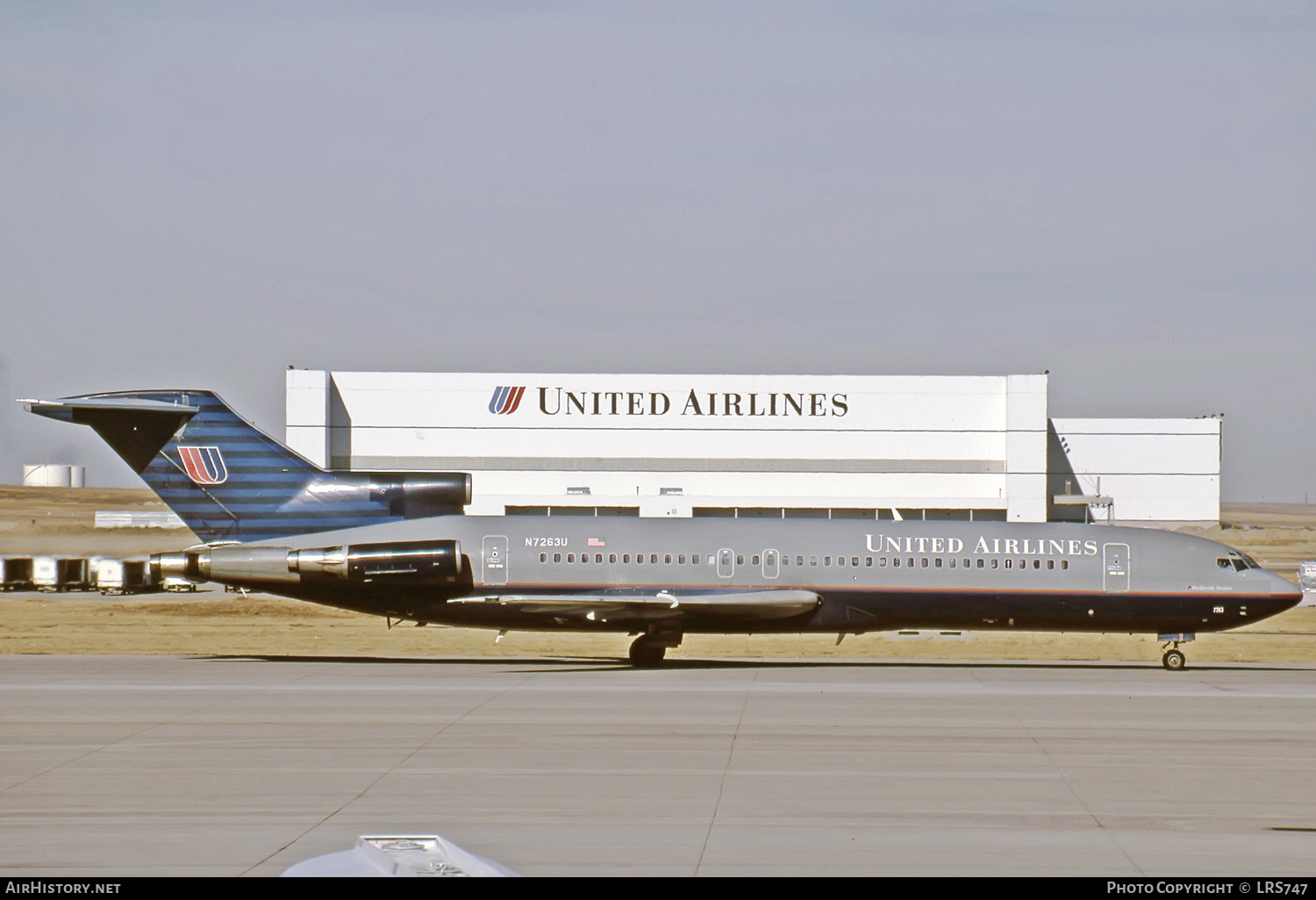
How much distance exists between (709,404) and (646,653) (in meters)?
40.8

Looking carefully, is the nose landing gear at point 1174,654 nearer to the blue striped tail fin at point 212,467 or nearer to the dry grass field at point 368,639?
the dry grass field at point 368,639

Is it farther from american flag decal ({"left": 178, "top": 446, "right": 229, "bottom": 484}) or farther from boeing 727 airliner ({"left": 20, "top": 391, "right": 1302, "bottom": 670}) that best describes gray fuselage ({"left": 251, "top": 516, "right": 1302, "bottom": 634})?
american flag decal ({"left": 178, "top": 446, "right": 229, "bottom": 484})

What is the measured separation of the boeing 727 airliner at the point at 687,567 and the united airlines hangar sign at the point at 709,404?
39836mm

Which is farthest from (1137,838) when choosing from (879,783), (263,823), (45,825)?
(45,825)

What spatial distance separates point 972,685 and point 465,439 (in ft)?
153

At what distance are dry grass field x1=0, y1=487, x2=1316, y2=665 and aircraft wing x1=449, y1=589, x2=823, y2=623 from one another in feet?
14.8

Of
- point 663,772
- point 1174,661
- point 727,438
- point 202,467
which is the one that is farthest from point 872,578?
point 727,438

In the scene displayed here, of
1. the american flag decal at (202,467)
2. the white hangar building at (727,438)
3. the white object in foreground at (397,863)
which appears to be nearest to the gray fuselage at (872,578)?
the american flag decal at (202,467)

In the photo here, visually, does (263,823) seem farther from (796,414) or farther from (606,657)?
(796,414)

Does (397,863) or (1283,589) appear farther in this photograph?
(1283,589)

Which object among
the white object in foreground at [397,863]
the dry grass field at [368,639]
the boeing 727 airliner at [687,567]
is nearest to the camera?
the white object in foreground at [397,863]

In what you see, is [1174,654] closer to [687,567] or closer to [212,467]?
[687,567]

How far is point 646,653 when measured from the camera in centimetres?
3095

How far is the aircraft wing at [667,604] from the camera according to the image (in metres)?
29.8
